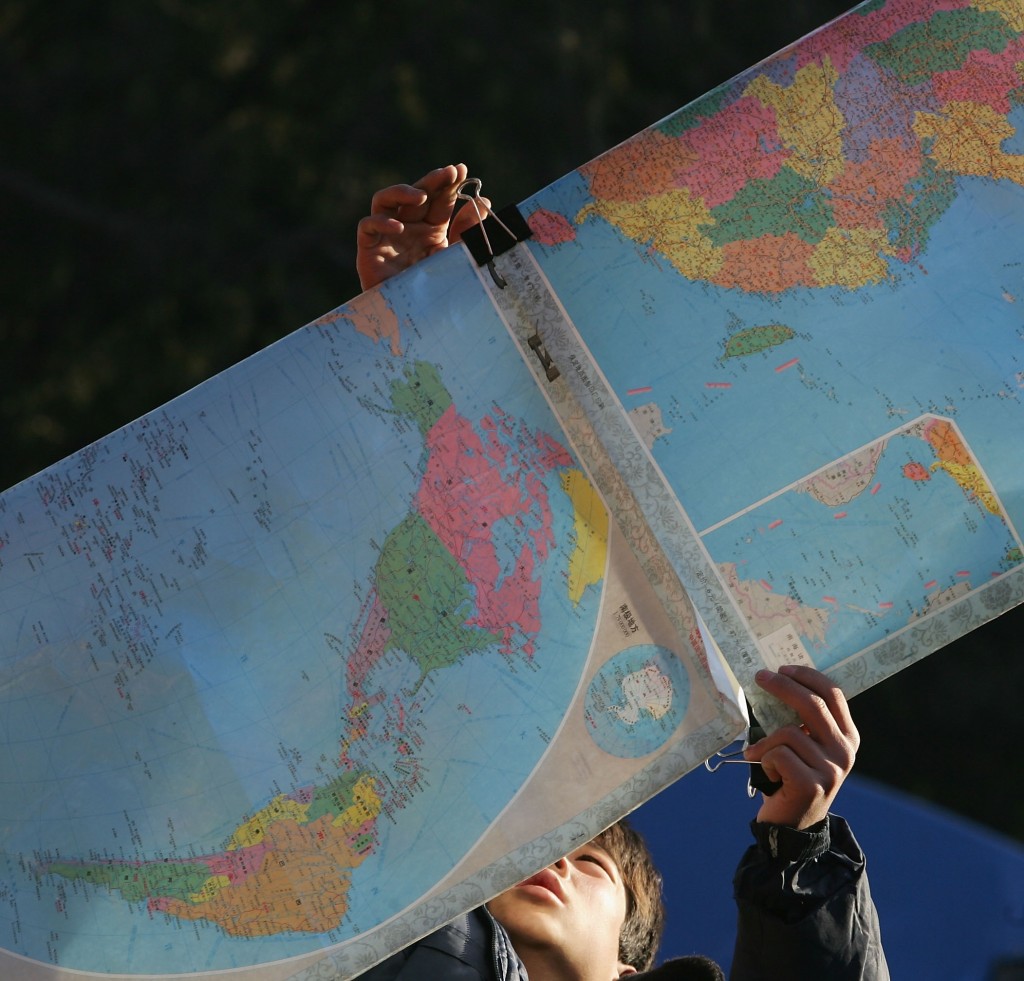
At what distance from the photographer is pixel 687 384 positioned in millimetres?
1780

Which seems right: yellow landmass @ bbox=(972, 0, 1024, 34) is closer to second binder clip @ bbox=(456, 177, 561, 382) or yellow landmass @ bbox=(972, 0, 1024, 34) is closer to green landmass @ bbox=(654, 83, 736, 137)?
green landmass @ bbox=(654, 83, 736, 137)

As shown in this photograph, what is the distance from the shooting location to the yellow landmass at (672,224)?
6.03ft

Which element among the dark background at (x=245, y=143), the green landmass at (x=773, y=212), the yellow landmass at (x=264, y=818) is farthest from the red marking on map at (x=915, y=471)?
the dark background at (x=245, y=143)

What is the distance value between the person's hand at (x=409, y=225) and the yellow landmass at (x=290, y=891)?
829 mm

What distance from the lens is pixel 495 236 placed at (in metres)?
1.83

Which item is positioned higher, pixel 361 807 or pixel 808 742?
pixel 361 807

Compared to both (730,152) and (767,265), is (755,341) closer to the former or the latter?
(767,265)

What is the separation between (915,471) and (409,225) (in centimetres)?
86

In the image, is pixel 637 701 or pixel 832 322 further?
pixel 832 322

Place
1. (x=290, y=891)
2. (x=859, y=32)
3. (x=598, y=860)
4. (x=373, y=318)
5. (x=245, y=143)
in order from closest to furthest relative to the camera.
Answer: (x=290, y=891) < (x=373, y=318) < (x=859, y=32) < (x=598, y=860) < (x=245, y=143)

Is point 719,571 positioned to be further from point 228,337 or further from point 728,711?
point 228,337

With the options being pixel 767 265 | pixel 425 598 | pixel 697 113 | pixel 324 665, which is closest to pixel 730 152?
pixel 697 113

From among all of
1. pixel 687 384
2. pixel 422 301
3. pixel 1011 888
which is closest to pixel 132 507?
pixel 422 301

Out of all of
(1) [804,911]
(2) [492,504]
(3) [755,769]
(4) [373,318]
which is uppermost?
(4) [373,318]
